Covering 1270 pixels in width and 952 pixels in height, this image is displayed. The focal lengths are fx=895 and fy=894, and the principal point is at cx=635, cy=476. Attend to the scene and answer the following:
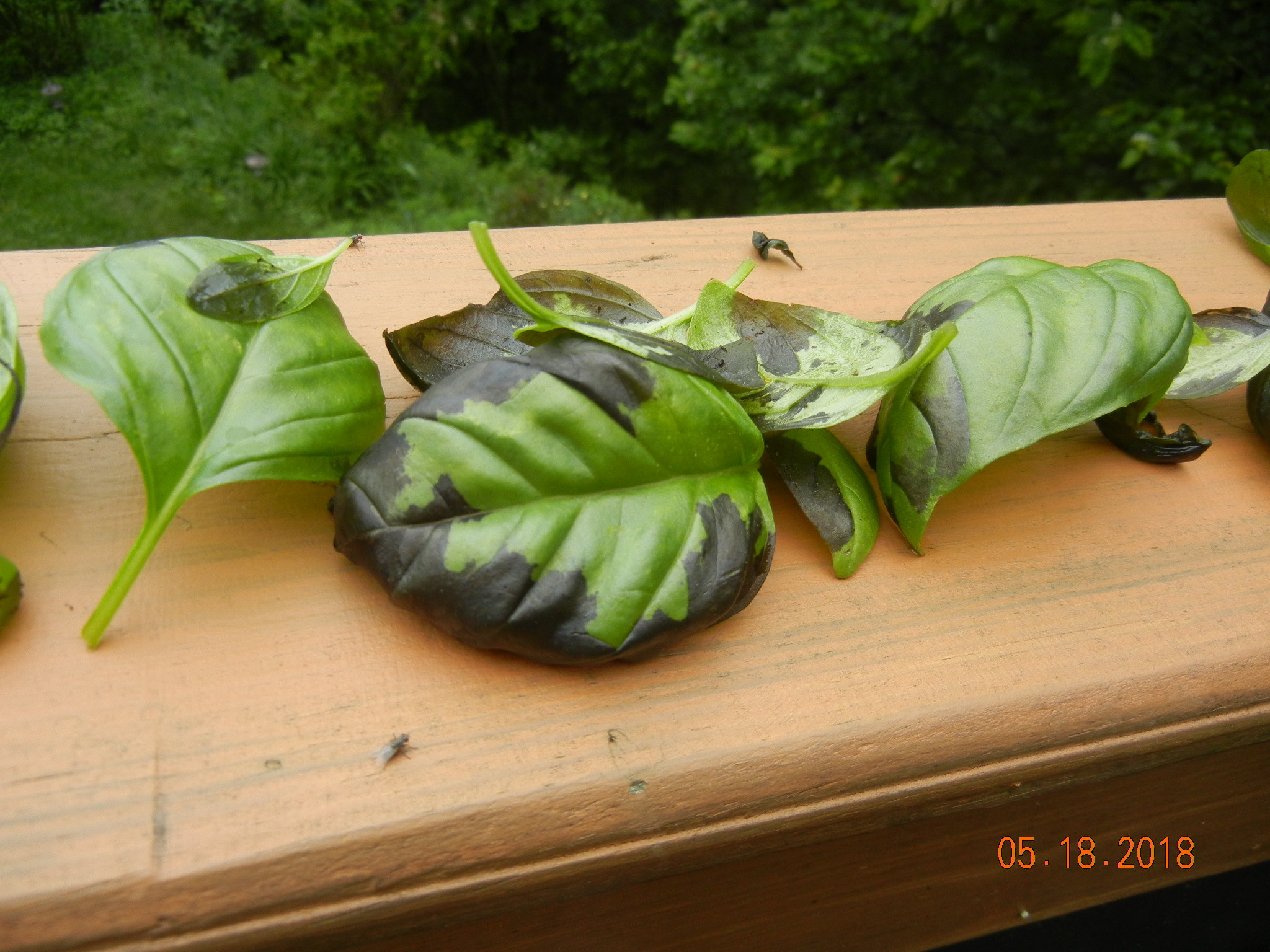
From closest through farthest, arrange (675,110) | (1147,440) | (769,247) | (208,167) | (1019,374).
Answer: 1. (1019,374)
2. (1147,440)
3. (769,247)
4. (208,167)
5. (675,110)

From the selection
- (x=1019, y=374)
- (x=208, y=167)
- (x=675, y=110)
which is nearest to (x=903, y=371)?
(x=1019, y=374)

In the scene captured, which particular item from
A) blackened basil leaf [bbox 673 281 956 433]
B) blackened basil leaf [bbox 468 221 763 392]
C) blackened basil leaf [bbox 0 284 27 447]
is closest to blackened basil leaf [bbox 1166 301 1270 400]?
blackened basil leaf [bbox 673 281 956 433]

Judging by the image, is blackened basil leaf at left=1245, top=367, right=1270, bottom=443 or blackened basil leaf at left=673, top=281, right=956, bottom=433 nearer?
blackened basil leaf at left=673, top=281, right=956, bottom=433

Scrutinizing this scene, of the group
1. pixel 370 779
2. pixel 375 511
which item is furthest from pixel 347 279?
pixel 370 779

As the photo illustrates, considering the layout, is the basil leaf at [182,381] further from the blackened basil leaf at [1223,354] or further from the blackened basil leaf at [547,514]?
the blackened basil leaf at [1223,354]

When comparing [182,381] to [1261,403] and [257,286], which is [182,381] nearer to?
[257,286]

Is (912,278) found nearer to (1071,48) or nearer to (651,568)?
(651,568)

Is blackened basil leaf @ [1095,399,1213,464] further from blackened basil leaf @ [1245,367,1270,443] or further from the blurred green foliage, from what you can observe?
the blurred green foliage
